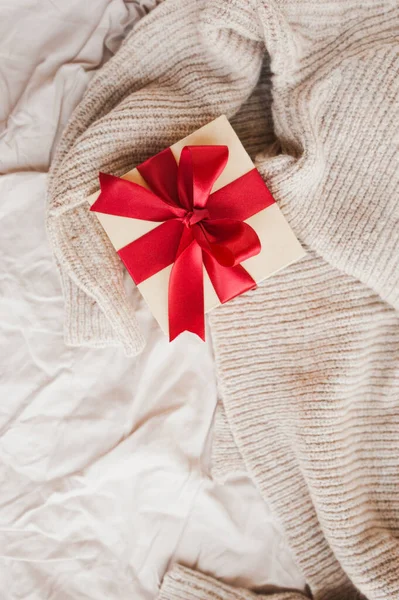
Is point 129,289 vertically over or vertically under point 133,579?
over

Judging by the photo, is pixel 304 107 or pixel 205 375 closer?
pixel 304 107

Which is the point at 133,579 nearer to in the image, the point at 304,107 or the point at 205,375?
the point at 205,375

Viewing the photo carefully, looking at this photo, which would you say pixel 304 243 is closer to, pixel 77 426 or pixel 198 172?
pixel 198 172

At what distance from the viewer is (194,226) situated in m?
0.69

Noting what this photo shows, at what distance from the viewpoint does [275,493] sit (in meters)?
0.88

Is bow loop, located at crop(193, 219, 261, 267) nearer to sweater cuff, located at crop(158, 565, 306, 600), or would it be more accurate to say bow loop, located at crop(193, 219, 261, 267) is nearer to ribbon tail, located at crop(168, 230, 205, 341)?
ribbon tail, located at crop(168, 230, 205, 341)

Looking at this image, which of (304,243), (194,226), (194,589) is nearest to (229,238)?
(194,226)

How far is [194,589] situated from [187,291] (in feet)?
1.74

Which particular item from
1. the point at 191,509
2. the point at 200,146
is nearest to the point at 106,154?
the point at 200,146

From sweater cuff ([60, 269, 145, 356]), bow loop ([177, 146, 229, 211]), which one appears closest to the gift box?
bow loop ([177, 146, 229, 211])

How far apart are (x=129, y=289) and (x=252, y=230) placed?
11.2 inches

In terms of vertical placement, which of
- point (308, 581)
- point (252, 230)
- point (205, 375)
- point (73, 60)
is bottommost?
point (308, 581)

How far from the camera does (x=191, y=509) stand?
0.88 m

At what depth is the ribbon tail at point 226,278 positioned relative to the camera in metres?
0.71
